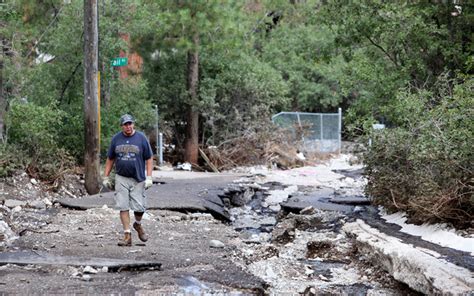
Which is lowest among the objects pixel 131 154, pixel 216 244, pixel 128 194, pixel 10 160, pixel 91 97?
pixel 216 244

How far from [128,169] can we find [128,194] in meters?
0.36

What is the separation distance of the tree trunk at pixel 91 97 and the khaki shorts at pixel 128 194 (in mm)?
5962

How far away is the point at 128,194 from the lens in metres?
8.88

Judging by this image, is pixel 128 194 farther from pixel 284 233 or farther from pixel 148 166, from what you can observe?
pixel 284 233

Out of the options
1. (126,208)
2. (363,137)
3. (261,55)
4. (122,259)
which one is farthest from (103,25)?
(261,55)

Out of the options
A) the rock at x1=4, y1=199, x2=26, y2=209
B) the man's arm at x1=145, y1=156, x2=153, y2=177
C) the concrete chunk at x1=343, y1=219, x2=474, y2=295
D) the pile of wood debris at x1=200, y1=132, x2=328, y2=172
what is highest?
the man's arm at x1=145, y1=156, x2=153, y2=177

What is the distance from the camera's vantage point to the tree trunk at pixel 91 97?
1412 cm

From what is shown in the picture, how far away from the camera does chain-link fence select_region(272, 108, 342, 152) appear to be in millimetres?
26812

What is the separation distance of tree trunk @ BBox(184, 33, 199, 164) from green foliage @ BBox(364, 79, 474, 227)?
12.2 m

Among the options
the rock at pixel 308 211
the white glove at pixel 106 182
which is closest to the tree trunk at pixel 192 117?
the white glove at pixel 106 182

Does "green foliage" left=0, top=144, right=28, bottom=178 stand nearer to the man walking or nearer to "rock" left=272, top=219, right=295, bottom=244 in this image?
the man walking

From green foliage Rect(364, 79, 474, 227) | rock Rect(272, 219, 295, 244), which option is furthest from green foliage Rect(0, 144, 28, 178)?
green foliage Rect(364, 79, 474, 227)

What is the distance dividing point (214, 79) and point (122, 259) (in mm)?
17251

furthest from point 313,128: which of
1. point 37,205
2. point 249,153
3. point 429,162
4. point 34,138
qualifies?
point 429,162
